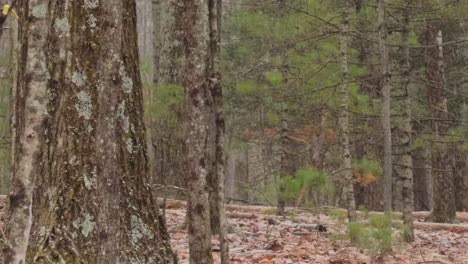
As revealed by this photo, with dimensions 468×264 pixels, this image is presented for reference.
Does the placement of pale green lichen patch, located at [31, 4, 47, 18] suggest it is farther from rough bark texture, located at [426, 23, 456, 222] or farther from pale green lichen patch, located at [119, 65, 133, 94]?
rough bark texture, located at [426, 23, 456, 222]

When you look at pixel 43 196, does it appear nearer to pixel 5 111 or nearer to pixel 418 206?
pixel 5 111

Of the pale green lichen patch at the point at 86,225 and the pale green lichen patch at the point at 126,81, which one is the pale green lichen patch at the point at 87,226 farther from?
the pale green lichen patch at the point at 126,81

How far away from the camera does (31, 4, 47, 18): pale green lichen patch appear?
265 centimetres

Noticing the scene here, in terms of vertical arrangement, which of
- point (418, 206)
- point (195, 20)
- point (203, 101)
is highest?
point (195, 20)

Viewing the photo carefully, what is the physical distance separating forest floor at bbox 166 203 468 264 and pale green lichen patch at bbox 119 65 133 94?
2418 millimetres

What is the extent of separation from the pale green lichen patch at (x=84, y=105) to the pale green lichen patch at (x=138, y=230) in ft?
2.82

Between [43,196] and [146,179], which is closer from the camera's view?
[43,196]

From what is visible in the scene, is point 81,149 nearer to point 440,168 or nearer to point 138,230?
point 138,230

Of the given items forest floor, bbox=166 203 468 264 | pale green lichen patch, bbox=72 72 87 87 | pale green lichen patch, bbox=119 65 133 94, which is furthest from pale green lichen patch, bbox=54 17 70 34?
forest floor, bbox=166 203 468 264

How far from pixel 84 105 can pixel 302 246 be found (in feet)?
15.6

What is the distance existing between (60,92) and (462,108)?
16.7 metres

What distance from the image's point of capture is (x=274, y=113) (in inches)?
563

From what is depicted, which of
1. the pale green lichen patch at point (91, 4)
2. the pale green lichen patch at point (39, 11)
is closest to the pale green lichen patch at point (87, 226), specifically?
the pale green lichen patch at point (91, 4)

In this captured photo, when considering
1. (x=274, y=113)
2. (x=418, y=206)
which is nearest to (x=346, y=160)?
(x=274, y=113)
